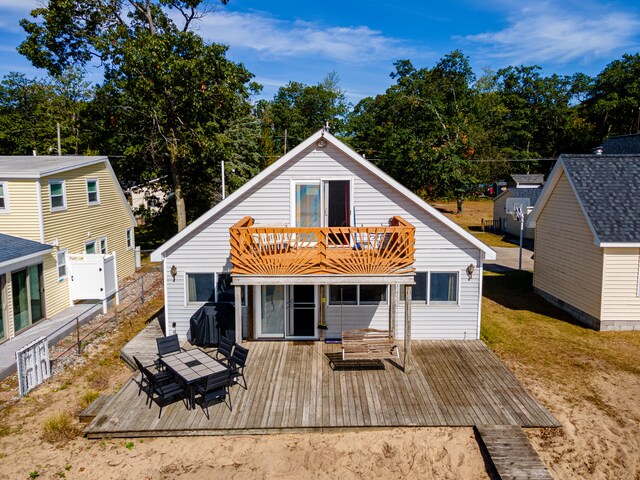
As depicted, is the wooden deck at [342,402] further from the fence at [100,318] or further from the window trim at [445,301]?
the fence at [100,318]

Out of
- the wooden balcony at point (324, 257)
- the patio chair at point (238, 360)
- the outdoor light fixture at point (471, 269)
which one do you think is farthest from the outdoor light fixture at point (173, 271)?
the outdoor light fixture at point (471, 269)

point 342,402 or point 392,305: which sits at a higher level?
point 392,305

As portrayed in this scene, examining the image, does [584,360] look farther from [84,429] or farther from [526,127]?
[526,127]

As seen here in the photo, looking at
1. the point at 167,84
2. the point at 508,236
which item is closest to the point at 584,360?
the point at 167,84

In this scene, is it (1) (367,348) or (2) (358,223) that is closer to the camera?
(1) (367,348)

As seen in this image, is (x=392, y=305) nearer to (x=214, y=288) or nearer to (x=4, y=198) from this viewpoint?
(x=214, y=288)

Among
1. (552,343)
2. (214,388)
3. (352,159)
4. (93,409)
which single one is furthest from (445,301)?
(93,409)

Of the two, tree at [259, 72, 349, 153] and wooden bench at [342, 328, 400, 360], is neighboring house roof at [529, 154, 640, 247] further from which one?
tree at [259, 72, 349, 153]
